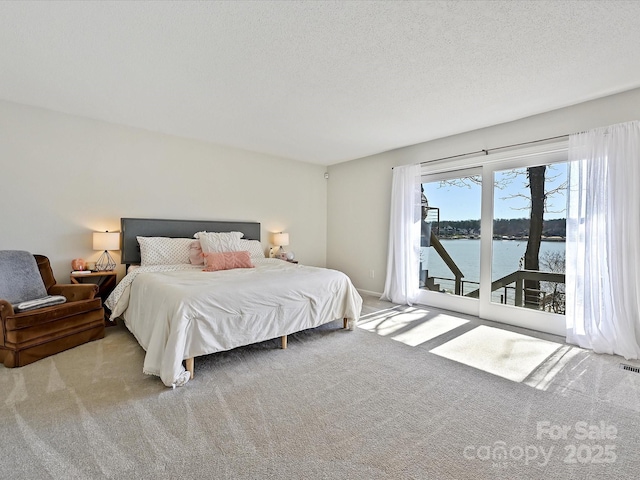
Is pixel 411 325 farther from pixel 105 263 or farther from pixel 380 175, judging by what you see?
pixel 105 263

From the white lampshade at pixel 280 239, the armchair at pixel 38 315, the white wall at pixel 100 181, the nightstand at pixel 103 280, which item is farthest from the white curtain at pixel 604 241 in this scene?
the nightstand at pixel 103 280

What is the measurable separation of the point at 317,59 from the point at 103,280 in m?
3.47

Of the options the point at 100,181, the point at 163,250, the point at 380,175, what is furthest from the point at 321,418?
the point at 380,175

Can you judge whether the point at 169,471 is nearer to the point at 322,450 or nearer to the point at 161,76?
the point at 322,450

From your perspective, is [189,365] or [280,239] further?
[280,239]

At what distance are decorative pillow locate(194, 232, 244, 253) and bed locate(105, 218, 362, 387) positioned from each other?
0.02 meters

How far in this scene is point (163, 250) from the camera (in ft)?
12.3

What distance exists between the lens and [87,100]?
122 inches

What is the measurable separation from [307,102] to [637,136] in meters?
3.13

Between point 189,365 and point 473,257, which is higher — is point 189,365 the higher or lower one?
the lower one

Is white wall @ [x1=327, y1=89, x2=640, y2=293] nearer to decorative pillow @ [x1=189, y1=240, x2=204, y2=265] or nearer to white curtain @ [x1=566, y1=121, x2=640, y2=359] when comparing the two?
white curtain @ [x1=566, y1=121, x2=640, y2=359]

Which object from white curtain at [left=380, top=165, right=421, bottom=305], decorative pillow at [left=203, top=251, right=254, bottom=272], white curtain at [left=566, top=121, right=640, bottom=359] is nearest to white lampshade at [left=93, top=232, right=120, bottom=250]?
decorative pillow at [left=203, top=251, right=254, bottom=272]

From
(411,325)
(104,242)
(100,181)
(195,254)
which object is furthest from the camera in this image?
(195,254)

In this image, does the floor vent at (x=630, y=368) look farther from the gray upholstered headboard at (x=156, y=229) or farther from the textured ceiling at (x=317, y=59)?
the gray upholstered headboard at (x=156, y=229)
